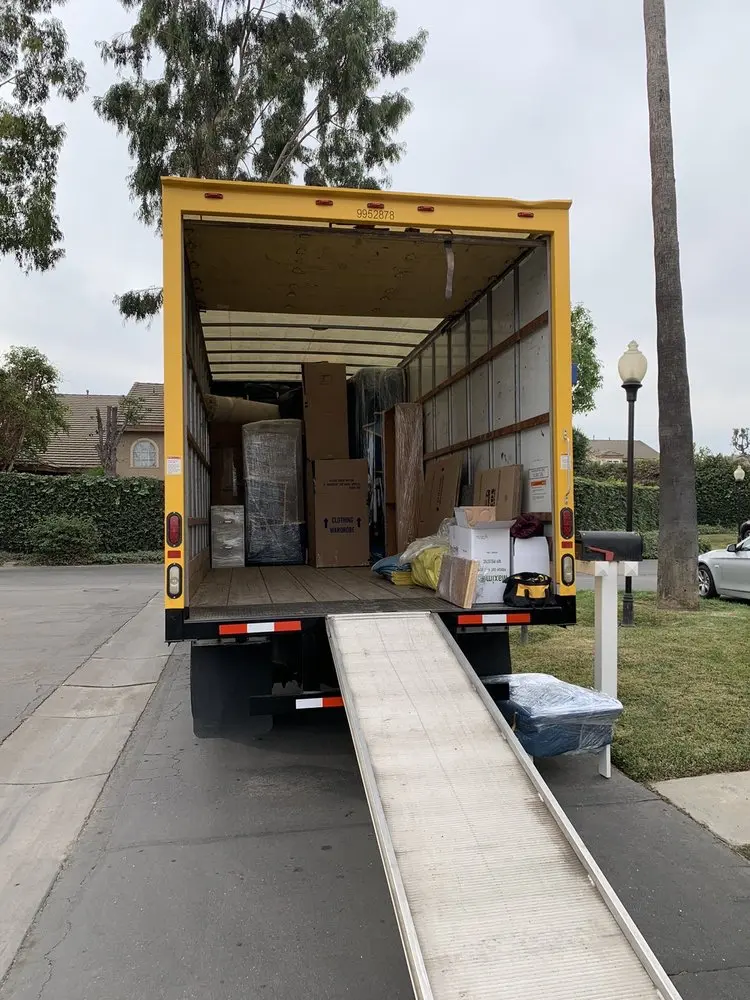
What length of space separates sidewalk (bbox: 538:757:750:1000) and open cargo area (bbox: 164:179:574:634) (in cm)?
110

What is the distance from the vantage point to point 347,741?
Answer: 552cm

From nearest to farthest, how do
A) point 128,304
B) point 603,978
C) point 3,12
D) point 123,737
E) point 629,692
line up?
point 603,978 < point 123,737 < point 629,692 < point 3,12 < point 128,304

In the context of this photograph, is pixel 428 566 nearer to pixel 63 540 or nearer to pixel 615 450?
pixel 63 540

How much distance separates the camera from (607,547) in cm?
477

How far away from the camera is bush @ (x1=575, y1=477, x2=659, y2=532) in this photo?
81.3 ft

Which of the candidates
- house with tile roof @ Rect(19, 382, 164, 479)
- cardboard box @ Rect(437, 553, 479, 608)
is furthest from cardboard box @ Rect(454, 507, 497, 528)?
house with tile roof @ Rect(19, 382, 164, 479)

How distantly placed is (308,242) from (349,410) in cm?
367

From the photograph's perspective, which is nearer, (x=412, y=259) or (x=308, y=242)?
(x=308, y=242)

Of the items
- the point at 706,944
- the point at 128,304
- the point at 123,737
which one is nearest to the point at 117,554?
the point at 128,304

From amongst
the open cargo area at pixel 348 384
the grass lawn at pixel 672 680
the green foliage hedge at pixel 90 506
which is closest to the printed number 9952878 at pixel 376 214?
the open cargo area at pixel 348 384

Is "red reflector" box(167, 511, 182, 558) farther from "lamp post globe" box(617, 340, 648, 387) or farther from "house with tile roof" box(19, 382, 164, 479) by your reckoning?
"house with tile roof" box(19, 382, 164, 479)

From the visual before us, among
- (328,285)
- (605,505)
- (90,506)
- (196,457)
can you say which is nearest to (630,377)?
(328,285)

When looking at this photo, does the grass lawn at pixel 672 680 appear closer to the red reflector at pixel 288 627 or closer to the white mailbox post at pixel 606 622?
the white mailbox post at pixel 606 622

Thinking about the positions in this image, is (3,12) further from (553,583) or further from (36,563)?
(553,583)
